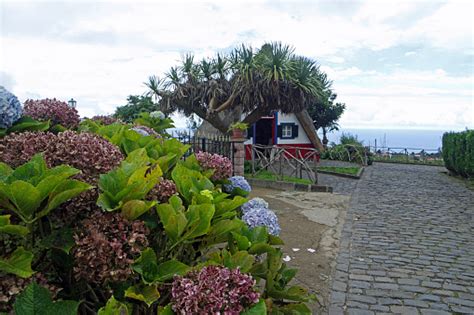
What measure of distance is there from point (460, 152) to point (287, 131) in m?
8.25

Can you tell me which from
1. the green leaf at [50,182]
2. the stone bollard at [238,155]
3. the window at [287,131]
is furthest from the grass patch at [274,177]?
the green leaf at [50,182]

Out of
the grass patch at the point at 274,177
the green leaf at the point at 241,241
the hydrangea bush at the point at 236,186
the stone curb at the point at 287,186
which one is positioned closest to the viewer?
the green leaf at the point at 241,241

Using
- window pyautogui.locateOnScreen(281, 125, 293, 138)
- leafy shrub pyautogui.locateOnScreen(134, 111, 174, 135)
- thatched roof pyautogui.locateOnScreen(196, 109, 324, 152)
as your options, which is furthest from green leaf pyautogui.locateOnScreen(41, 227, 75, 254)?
window pyautogui.locateOnScreen(281, 125, 293, 138)

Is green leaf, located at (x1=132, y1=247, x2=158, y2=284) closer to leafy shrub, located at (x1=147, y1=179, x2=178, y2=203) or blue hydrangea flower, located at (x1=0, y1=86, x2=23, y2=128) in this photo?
leafy shrub, located at (x1=147, y1=179, x2=178, y2=203)

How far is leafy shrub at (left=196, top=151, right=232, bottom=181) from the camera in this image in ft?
8.41

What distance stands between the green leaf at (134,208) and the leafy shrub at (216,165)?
1.11 m

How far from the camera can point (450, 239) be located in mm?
6098

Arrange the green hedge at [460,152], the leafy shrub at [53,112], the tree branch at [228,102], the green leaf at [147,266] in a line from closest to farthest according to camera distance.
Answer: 1. the green leaf at [147,266]
2. the leafy shrub at [53,112]
3. the tree branch at [228,102]
4. the green hedge at [460,152]

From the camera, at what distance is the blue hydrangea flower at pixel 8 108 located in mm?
1890

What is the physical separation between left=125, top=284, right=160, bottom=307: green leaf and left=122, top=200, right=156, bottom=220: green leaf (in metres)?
0.26

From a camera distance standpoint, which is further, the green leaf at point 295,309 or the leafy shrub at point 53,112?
the leafy shrub at point 53,112

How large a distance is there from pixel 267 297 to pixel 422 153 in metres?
26.6

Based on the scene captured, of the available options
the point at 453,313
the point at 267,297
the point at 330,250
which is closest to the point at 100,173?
the point at 267,297

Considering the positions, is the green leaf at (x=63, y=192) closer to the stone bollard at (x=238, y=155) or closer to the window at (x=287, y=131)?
the stone bollard at (x=238, y=155)
